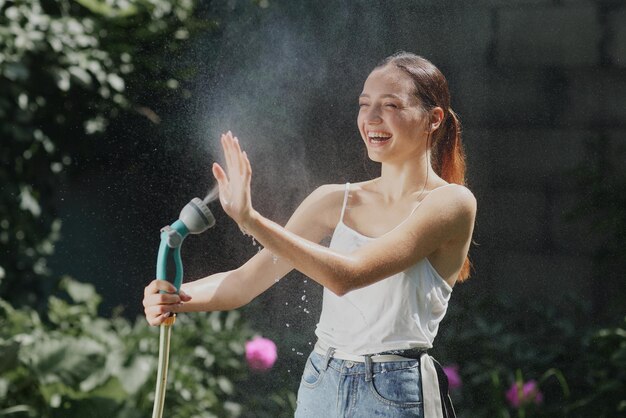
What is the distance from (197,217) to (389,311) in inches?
15.2

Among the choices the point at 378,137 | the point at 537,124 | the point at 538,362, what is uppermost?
the point at 537,124

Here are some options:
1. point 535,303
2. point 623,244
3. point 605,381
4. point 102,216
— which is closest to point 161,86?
point 102,216

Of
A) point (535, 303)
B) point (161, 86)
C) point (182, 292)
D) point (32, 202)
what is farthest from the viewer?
point (32, 202)

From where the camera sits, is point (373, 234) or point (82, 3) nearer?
point (373, 234)

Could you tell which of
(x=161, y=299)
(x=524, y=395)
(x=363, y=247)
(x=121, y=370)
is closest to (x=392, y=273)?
(x=363, y=247)

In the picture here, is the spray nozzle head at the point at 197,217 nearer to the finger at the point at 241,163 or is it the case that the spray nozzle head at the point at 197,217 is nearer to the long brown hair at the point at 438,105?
the finger at the point at 241,163

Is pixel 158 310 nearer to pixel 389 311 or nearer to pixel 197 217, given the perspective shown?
pixel 197 217

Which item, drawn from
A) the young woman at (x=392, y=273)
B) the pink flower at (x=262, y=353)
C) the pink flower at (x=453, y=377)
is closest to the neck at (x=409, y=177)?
the young woman at (x=392, y=273)

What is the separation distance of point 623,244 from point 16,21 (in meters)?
2.11

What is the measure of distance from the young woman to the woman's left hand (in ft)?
0.41

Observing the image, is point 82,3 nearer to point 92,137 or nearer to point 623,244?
point 92,137

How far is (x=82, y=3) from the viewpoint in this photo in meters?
3.14

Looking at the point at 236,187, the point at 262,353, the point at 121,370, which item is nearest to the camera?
the point at 236,187

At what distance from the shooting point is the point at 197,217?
5.05 ft
